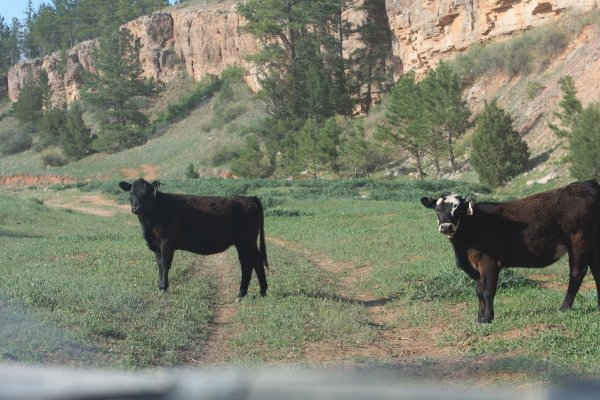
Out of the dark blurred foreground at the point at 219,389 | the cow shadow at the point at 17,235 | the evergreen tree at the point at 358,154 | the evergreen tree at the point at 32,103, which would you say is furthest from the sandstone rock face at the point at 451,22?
the dark blurred foreground at the point at 219,389

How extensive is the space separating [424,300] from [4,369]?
11.2 meters

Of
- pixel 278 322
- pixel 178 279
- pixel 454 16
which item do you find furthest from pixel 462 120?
pixel 278 322

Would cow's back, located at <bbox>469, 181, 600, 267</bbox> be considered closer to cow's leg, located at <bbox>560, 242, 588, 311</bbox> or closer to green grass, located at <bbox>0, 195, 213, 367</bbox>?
cow's leg, located at <bbox>560, 242, 588, 311</bbox>

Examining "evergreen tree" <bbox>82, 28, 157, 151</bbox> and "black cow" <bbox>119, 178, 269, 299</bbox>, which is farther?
"evergreen tree" <bbox>82, 28, 157, 151</bbox>

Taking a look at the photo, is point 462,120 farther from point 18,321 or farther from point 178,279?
point 18,321

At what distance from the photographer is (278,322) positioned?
11.7 metres

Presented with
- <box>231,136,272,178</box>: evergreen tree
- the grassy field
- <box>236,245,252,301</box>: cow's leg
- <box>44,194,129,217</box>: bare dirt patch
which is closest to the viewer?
the grassy field

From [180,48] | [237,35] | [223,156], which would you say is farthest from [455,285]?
[180,48]

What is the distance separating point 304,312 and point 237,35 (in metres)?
85.3

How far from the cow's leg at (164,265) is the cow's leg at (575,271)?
20.3 ft

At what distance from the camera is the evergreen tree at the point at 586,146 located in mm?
34406

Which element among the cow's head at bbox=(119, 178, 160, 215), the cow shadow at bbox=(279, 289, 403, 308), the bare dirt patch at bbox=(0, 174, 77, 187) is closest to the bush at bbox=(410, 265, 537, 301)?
the cow shadow at bbox=(279, 289, 403, 308)

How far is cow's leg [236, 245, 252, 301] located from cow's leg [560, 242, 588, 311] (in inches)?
203

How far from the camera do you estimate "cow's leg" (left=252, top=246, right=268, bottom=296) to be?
47.2 feet
